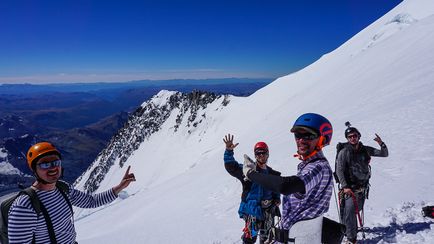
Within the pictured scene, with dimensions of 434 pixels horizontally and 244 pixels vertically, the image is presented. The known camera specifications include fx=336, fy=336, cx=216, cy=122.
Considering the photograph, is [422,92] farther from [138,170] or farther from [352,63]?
[138,170]

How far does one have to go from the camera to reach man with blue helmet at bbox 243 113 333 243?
4195mm

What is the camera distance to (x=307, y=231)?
4371 millimetres

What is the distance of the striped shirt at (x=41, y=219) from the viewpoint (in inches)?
168

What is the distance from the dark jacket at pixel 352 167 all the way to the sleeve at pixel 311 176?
4.11 m

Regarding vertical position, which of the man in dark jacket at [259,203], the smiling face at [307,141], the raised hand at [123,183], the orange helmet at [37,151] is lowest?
the man in dark jacket at [259,203]

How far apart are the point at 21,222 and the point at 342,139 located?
1745cm

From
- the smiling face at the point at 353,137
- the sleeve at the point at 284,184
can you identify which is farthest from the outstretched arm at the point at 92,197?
the smiling face at the point at 353,137

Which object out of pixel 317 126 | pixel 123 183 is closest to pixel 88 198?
pixel 123 183

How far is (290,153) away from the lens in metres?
20.7

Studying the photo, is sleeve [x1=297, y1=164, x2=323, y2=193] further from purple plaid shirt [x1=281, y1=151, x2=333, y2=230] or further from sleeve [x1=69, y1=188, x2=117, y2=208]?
sleeve [x1=69, y1=188, x2=117, y2=208]

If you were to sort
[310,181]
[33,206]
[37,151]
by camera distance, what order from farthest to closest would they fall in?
1. [37,151]
2. [33,206]
3. [310,181]

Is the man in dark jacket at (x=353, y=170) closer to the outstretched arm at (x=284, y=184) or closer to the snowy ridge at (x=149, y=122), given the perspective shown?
the outstretched arm at (x=284, y=184)

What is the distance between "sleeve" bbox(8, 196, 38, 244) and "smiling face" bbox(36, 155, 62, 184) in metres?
0.39

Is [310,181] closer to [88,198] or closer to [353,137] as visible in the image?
[88,198]
